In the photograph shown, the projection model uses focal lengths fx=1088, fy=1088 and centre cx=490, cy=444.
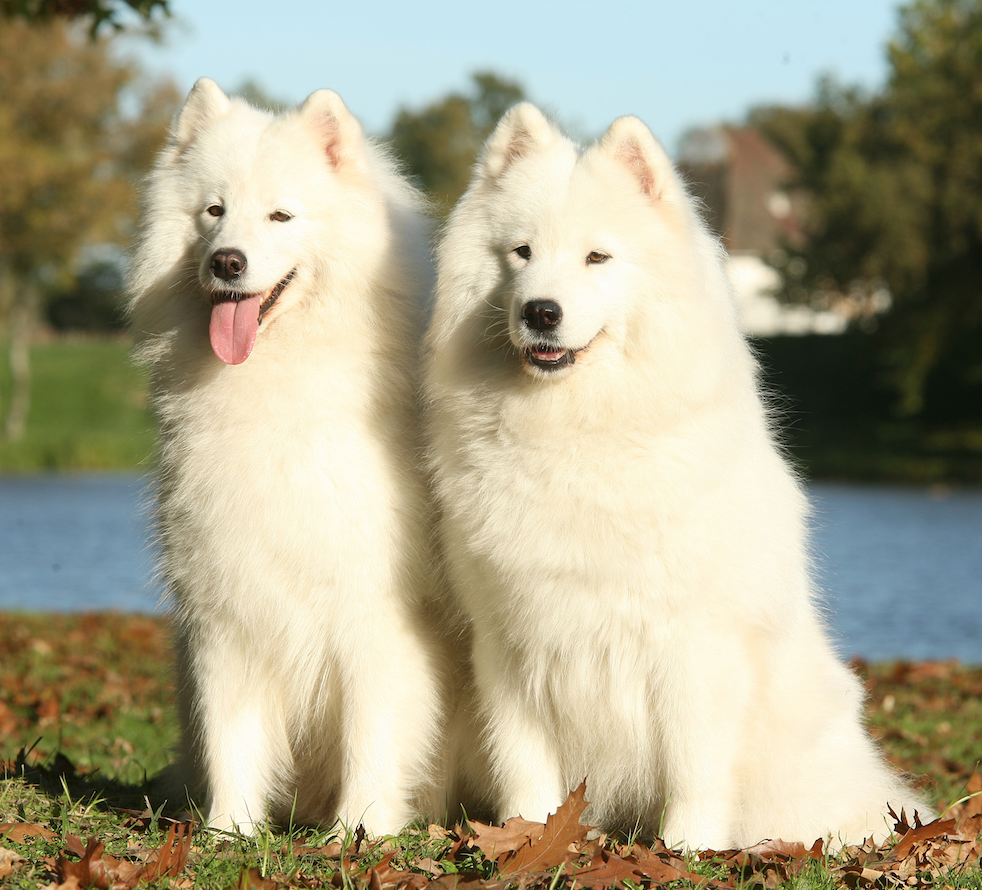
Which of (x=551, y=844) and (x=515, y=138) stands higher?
(x=515, y=138)

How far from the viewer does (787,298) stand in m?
38.1

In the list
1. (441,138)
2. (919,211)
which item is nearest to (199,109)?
(919,211)

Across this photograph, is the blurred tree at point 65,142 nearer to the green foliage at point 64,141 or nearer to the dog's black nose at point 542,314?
the green foliage at point 64,141

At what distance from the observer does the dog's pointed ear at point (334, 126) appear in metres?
3.70

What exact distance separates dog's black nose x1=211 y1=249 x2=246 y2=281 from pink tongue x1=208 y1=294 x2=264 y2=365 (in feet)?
0.40

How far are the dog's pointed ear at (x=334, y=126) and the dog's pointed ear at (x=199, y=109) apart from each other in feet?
0.98

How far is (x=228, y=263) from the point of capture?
11.3ft

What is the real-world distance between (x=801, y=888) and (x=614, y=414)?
1.48 metres

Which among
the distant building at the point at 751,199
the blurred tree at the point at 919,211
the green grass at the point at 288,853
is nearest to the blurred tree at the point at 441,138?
the distant building at the point at 751,199

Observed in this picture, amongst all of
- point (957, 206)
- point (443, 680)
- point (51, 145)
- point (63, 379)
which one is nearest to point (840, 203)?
point (957, 206)

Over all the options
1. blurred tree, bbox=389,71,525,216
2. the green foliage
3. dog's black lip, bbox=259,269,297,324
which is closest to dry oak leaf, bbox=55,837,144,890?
dog's black lip, bbox=259,269,297,324

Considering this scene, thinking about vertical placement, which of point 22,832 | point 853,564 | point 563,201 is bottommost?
point 853,564

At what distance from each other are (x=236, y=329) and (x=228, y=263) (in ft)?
0.78

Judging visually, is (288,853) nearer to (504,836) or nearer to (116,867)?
(116,867)
